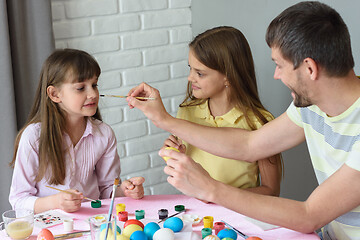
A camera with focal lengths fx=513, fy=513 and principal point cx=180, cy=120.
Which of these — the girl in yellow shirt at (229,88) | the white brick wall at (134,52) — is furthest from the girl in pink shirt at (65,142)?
the white brick wall at (134,52)

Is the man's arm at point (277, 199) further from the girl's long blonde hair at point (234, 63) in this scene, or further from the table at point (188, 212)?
the girl's long blonde hair at point (234, 63)

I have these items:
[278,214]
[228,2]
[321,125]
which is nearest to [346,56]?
[321,125]

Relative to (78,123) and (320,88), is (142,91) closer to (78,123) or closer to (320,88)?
(78,123)

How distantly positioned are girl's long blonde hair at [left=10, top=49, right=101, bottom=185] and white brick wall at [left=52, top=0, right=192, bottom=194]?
57cm

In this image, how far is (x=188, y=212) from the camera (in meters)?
1.65

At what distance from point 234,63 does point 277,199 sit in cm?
77

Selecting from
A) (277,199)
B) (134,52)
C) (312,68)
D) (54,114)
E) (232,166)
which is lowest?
(232,166)

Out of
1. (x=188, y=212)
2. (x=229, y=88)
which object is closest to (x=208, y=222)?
(x=188, y=212)

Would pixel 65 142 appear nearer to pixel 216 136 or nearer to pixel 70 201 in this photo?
pixel 70 201

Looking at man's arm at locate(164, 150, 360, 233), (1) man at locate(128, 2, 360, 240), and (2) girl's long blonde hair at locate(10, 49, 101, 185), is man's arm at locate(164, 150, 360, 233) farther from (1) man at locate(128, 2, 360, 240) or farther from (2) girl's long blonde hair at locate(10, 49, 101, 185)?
(2) girl's long blonde hair at locate(10, 49, 101, 185)

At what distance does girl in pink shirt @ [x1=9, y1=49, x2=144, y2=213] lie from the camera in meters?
1.93

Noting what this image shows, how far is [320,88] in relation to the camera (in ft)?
4.77

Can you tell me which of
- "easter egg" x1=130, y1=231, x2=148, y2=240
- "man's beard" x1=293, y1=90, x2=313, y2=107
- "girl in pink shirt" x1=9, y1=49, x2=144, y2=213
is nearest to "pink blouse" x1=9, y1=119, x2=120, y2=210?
"girl in pink shirt" x1=9, y1=49, x2=144, y2=213

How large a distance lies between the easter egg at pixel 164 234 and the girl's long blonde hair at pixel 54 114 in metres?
0.69
